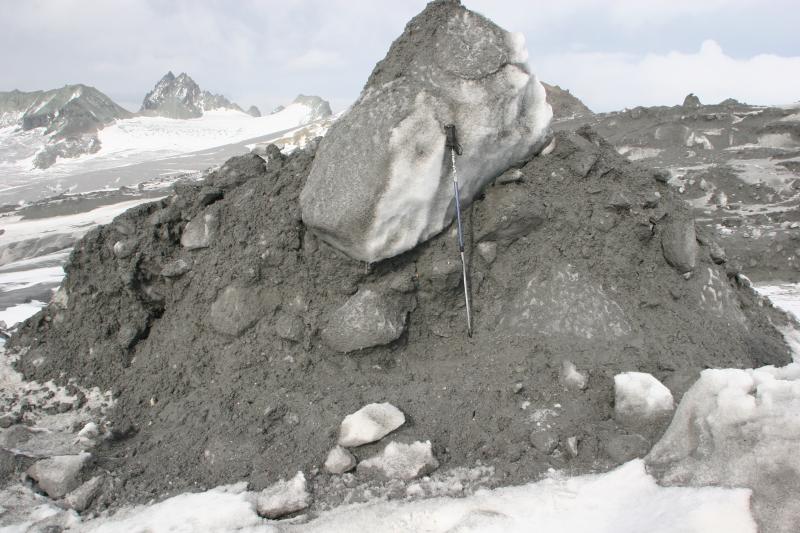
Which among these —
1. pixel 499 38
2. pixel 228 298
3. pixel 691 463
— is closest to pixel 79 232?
pixel 228 298

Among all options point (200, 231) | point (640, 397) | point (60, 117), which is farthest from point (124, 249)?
point (60, 117)

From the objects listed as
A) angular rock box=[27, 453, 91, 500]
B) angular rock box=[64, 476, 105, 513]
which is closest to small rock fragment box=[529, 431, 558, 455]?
angular rock box=[64, 476, 105, 513]

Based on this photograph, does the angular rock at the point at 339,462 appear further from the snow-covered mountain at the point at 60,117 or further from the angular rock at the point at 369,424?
the snow-covered mountain at the point at 60,117

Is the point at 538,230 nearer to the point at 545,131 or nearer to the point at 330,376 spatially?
the point at 545,131

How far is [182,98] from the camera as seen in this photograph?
67.1 m

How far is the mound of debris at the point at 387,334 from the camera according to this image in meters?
3.30

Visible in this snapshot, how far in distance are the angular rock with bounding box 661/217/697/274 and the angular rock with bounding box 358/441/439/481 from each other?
8.87ft

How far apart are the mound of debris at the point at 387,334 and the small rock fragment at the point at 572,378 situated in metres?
0.02

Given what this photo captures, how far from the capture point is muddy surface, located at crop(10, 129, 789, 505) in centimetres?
342

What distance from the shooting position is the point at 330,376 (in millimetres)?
4016

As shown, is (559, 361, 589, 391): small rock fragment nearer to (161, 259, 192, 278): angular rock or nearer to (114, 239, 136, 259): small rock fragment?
(161, 259, 192, 278): angular rock

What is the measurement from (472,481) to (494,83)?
9.54ft

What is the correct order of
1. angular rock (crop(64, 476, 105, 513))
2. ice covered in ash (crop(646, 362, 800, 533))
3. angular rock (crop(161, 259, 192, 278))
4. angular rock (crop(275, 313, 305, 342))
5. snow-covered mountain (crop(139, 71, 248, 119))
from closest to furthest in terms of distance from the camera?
1. ice covered in ash (crop(646, 362, 800, 533))
2. angular rock (crop(64, 476, 105, 513))
3. angular rock (crop(275, 313, 305, 342))
4. angular rock (crop(161, 259, 192, 278))
5. snow-covered mountain (crop(139, 71, 248, 119))

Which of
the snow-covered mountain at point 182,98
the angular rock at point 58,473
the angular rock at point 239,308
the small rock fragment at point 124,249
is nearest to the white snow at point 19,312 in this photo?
the small rock fragment at point 124,249
